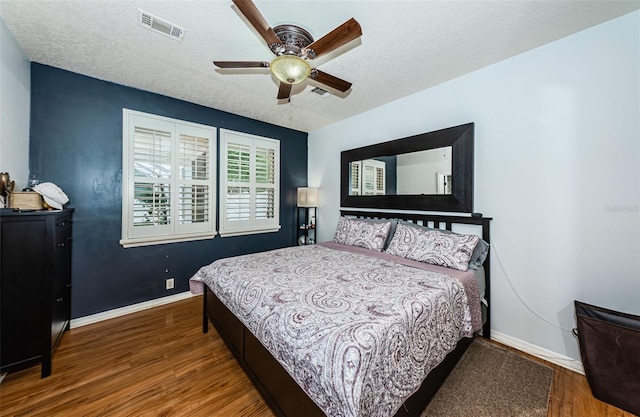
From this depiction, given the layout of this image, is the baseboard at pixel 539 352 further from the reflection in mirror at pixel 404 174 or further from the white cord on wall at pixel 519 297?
the reflection in mirror at pixel 404 174

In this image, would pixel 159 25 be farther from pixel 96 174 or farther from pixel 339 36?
pixel 96 174

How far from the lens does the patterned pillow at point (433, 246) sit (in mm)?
2172

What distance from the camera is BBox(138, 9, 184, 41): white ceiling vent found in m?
1.74

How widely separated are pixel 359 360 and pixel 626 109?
A: 8.37 ft

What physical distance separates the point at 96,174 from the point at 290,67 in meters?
2.51

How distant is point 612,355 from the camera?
1.55m

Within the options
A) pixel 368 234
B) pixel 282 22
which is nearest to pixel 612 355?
pixel 368 234

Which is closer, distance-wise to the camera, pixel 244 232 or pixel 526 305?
pixel 526 305

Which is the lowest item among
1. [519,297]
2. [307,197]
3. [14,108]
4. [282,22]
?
[519,297]

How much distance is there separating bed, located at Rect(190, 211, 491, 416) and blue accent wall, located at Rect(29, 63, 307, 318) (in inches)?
43.6

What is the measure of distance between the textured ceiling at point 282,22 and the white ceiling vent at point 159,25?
0.04 m

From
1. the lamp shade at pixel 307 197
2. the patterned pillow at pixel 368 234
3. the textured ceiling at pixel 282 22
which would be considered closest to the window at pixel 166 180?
the textured ceiling at pixel 282 22

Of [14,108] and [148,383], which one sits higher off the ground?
[14,108]

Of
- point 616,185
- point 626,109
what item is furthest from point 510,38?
point 616,185
